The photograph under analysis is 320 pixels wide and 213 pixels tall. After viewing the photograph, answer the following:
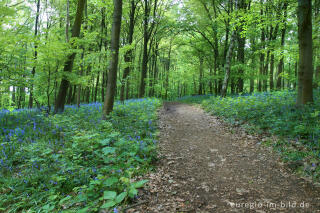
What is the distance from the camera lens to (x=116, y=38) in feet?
25.2

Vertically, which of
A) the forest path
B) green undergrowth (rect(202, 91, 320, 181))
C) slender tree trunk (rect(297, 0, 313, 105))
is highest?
slender tree trunk (rect(297, 0, 313, 105))

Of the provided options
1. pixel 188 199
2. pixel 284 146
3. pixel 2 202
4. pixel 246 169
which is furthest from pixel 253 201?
pixel 2 202

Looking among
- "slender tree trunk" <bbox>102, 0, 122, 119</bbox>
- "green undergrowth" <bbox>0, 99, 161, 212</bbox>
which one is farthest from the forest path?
"slender tree trunk" <bbox>102, 0, 122, 119</bbox>

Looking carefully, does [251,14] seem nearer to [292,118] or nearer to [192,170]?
[292,118]

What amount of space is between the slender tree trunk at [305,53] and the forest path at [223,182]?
9.23ft

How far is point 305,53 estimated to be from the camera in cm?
650

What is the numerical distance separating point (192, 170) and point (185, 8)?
20.2 metres

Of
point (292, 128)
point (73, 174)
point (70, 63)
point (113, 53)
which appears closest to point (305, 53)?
point (292, 128)

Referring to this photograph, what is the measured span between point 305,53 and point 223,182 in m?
6.22

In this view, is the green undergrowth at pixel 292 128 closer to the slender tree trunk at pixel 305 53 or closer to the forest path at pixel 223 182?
the forest path at pixel 223 182

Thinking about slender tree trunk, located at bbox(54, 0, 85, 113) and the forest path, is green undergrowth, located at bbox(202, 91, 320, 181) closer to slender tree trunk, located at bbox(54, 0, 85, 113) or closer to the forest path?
the forest path

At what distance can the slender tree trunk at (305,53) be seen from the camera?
6406mm

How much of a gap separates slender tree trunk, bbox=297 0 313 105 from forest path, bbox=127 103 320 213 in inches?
111

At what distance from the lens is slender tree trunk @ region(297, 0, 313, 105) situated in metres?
6.41
